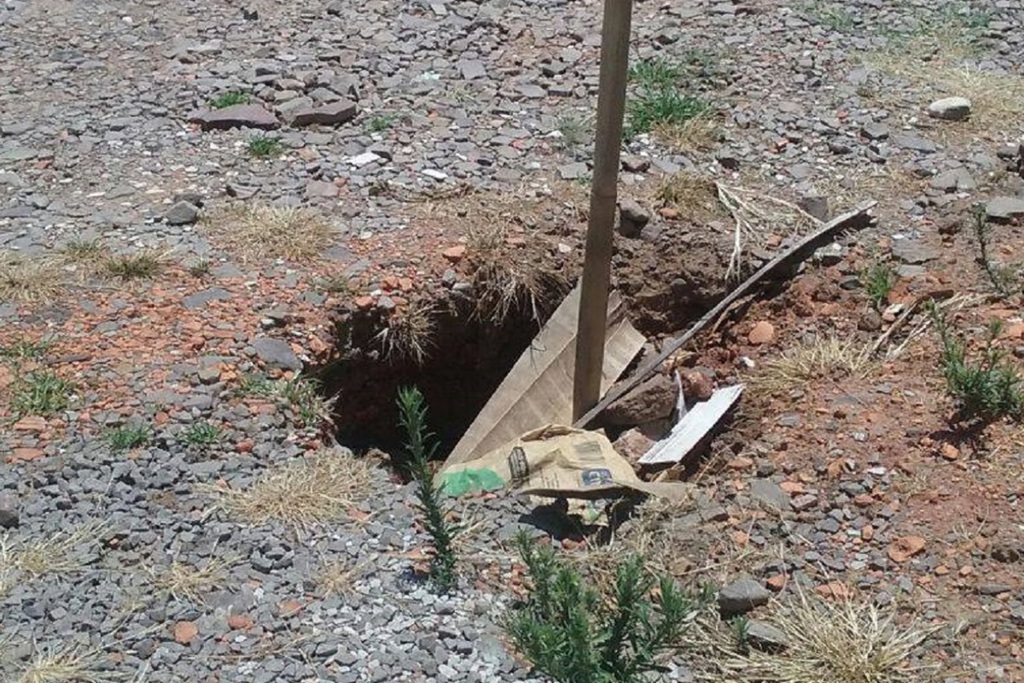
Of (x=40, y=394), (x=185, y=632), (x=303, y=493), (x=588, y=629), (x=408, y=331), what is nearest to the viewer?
(x=588, y=629)

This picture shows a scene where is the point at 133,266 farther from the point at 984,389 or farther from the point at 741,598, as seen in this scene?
the point at 984,389

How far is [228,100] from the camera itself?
626 cm

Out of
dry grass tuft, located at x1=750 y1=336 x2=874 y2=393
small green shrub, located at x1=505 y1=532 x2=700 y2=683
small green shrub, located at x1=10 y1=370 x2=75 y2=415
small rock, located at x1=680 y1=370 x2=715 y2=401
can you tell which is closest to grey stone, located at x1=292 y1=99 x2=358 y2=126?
small green shrub, located at x1=10 y1=370 x2=75 y2=415

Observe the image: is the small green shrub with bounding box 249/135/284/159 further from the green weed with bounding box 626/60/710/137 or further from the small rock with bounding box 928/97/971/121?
the small rock with bounding box 928/97/971/121

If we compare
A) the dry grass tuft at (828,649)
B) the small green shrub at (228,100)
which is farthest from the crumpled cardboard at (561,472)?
the small green shrub at (228,100)

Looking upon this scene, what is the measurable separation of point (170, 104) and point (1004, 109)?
382cm

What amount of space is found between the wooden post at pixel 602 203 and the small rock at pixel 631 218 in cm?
79

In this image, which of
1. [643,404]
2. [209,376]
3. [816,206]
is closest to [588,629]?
[643,404]

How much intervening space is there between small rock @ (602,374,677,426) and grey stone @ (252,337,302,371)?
1133mm

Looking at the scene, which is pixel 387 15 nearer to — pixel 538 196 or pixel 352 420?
pixel 538 196

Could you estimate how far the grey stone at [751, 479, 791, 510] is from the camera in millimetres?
4184

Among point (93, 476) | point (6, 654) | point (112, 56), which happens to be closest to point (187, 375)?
point (93, 476)

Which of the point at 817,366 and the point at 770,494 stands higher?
the point at 817,366

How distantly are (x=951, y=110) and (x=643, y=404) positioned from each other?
2256 millimetres
